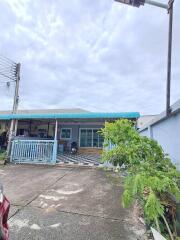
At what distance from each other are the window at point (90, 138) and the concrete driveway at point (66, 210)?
24.5ft

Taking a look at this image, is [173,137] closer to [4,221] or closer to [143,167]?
[143,167]

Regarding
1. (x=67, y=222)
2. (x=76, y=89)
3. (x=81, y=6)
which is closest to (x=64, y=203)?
(x=67, y=222)

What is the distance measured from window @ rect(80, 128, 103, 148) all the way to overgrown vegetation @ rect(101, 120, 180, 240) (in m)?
11.1

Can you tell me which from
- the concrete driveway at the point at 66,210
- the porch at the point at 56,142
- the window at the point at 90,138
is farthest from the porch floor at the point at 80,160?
the concrete driveway at the point at 66,210

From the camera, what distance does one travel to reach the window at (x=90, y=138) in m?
13.7

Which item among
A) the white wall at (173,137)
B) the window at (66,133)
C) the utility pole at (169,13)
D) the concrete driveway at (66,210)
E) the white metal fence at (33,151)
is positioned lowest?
the concrete driveway at (66,210)

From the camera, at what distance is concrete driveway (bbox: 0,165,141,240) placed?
2.91 metres

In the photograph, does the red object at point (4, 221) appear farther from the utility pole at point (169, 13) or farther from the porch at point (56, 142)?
the porch at point (56, 142)

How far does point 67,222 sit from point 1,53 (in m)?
11.0

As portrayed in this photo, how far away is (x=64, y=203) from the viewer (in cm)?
421

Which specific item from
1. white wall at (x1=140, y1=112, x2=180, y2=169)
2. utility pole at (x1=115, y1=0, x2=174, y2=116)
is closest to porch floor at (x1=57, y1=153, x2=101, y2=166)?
white wall at (x1=140, y1=112, x2=180, y2=169)

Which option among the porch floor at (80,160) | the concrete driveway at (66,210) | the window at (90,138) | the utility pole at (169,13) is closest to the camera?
the concrete driveway at (66,210)

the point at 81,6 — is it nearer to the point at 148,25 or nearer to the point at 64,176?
the point at 148,25

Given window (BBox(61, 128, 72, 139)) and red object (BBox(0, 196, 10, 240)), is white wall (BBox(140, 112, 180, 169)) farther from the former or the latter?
window (BBox(61, 128, 72, 139))
